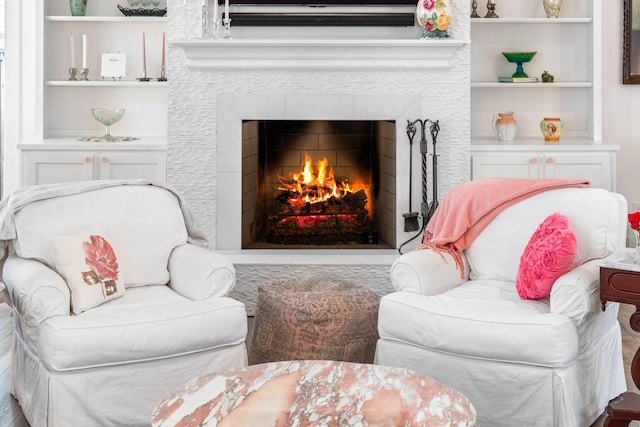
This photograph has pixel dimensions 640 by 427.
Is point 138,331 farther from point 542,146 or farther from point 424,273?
point 542,146

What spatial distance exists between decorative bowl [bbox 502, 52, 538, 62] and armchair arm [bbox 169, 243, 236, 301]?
9.26ft

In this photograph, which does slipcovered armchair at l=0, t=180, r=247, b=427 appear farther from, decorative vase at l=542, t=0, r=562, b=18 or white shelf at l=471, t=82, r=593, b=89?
decorative vase at l=542, t=0, r=562, b=18

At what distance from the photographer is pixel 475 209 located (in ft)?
12.1

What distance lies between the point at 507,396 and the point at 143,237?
5.61 ft

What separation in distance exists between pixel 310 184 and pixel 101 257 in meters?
2.18

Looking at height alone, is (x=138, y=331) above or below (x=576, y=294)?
below

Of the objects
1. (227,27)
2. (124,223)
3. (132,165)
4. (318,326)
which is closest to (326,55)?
(227,27)

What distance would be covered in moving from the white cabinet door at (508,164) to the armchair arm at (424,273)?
1.59 m

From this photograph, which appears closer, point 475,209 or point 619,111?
point 475,209

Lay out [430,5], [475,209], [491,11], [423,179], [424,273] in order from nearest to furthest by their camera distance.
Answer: [424,273]
[475,209]
[430,5]
[423,179]
[491,11]

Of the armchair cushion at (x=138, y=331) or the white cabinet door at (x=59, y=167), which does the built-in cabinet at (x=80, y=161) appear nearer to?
the white cabinet door at (x=59, y=167)

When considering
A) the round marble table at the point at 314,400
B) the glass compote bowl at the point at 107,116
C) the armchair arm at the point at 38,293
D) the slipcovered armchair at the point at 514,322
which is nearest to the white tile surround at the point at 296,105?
the glass compote bowl at the point at 107,116

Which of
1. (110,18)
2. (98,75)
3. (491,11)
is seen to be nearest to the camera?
(110,18)

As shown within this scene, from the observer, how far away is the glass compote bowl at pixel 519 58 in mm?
5355
